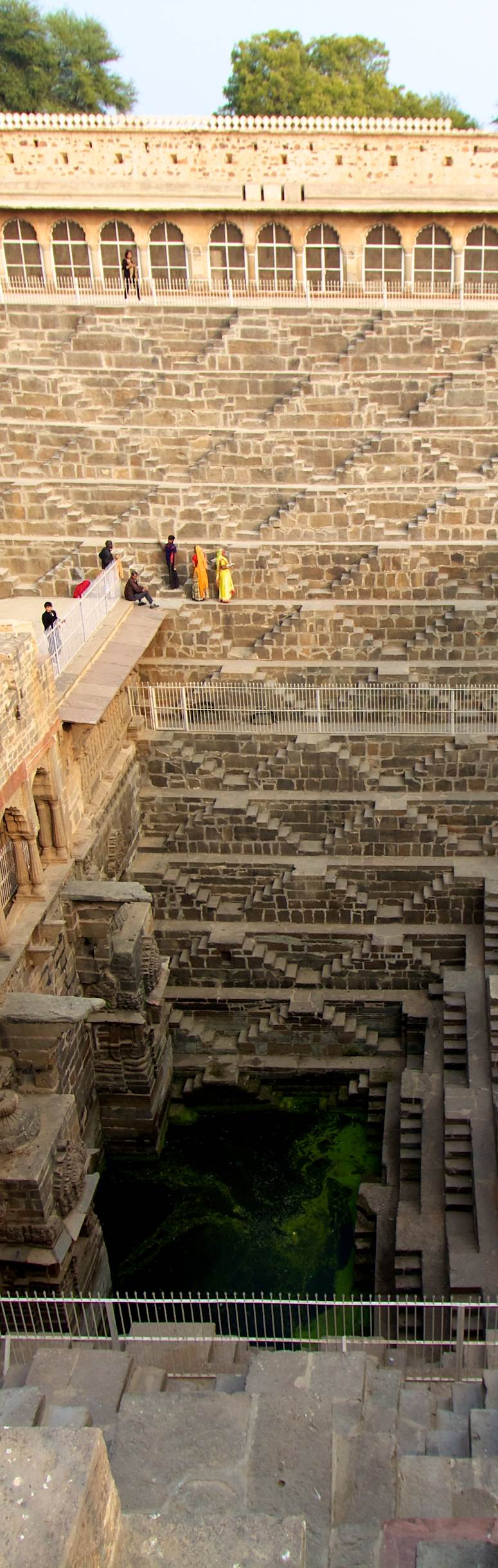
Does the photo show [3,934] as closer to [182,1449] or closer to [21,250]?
[182,1449]

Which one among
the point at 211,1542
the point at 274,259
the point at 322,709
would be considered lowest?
the point at 322,709

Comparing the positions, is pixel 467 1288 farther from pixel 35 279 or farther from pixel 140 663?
pixel 35 279

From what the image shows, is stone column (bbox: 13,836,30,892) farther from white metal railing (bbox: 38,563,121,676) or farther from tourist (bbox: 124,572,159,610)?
tourist (bbox: 124,572,159,610)

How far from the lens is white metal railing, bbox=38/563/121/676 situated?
14.6 m

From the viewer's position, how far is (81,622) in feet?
52.9

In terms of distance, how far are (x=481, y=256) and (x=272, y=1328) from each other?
66.7 feet

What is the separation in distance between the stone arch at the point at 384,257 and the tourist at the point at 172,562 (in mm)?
7887

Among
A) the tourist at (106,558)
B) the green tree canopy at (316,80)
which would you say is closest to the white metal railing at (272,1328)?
the tourist at (106,558)

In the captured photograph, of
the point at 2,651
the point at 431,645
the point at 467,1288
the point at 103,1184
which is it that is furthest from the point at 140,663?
the point at 467,1288

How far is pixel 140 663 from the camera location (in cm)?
1828

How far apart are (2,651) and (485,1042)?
743 cm

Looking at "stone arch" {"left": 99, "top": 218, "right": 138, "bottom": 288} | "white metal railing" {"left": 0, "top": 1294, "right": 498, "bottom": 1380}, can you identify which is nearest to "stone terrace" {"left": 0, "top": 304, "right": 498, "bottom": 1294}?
"white metal railing" {"left": 0, "top": 1294, "right": 498, "bottom": 1380}

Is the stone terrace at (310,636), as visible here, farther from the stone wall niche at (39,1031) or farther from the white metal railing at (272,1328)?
the stone wall niche at (39,1031)

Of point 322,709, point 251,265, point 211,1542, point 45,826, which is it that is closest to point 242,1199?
point 45,826
